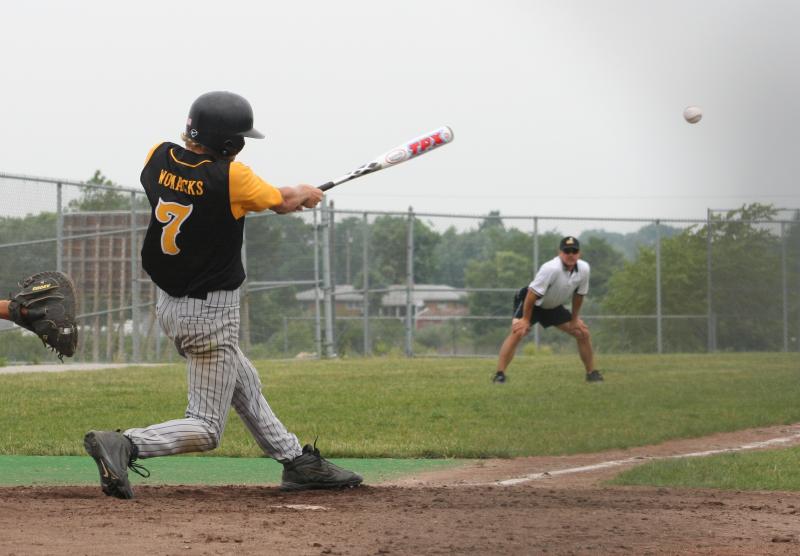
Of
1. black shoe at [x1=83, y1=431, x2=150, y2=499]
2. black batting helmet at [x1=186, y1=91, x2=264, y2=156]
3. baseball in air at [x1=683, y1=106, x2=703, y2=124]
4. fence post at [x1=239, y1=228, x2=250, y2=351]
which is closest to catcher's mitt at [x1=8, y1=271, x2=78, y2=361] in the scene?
black shoe at [x1=83, y1=431, x2=150, y2=499]

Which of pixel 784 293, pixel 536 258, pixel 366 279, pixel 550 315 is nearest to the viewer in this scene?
pixel 550 315

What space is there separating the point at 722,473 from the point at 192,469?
3.48 m

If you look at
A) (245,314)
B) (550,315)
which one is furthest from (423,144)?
(245,314)

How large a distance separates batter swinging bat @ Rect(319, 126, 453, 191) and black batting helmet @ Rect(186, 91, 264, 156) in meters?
1.07

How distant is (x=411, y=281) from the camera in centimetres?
A: 2356

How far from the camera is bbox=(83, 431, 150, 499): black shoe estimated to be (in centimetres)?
579

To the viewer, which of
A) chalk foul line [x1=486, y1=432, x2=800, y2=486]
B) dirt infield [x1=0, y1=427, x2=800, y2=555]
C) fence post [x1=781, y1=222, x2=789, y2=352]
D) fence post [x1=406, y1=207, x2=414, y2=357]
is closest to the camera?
dirt infield [x1=0, y1=427, x2=800, y2=555]

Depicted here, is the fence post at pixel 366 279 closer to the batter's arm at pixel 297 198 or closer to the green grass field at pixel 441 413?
the green grass field at pixel 441 413

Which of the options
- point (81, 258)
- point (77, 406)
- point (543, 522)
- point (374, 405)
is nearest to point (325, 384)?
point (374, 405)

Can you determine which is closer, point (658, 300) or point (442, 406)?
point (442, 406)

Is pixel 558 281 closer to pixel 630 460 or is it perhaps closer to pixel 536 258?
pixel 630 460

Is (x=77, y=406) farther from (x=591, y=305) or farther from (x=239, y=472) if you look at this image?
(x=591, y=305)

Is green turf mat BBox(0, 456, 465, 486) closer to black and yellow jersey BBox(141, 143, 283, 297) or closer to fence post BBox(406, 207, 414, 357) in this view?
black and yellow jersey BBox(141, 143, 283, 297)

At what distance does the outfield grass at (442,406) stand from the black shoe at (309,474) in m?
2.63
